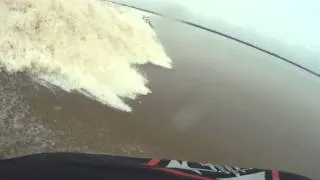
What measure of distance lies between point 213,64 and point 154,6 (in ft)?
0.76

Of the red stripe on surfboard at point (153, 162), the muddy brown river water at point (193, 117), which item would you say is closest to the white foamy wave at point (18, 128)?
the muddy brown river water at point (193, 117)

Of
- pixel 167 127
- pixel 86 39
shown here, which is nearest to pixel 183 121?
pixel 167 127

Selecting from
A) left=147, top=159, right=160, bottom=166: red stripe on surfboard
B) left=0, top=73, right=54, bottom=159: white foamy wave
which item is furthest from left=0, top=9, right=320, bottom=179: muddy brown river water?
left=147, top=159, right=160, bottom=166: red stripe on surfboard

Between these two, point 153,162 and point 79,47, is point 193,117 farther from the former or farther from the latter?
point 153,162

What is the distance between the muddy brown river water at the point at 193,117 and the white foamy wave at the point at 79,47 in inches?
1.2

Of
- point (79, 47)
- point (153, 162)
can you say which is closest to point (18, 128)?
point (79, 47)

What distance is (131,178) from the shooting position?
525mm

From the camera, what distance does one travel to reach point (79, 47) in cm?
107

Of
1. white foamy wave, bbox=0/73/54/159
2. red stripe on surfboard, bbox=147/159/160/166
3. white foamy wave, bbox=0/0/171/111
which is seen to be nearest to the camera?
red stripe on surfboard, bbox=147/159/160/166

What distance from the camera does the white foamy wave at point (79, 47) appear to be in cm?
102

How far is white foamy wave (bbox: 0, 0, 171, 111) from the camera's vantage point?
1.02 metres

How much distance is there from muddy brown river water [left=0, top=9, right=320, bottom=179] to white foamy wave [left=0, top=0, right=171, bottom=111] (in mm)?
31

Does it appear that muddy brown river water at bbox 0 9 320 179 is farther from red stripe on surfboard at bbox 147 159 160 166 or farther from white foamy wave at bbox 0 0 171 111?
red stripe on surfboard at bbox 147 159 160 166

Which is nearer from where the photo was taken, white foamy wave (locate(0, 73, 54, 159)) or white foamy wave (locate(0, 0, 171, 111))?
white foamy wave (locate(0, 73, 54, 159))
